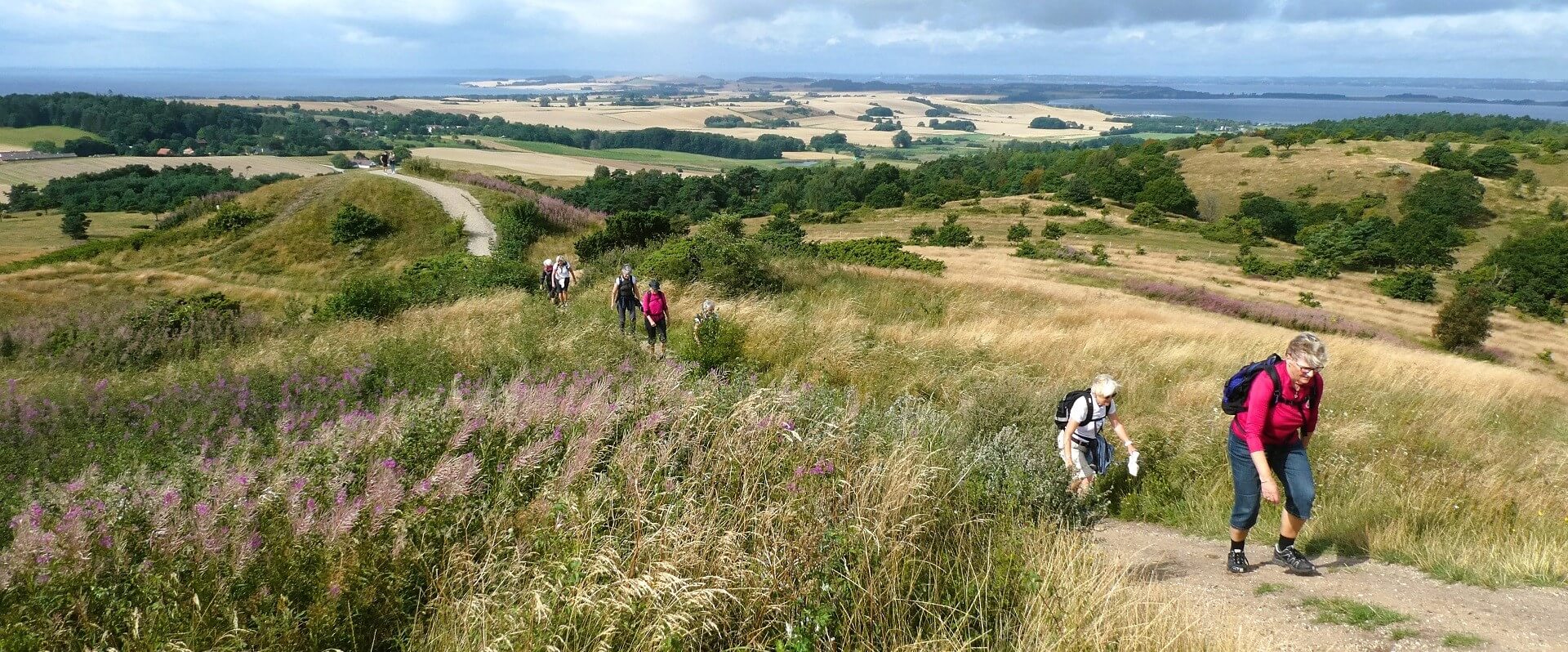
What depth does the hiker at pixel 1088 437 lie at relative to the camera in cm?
542

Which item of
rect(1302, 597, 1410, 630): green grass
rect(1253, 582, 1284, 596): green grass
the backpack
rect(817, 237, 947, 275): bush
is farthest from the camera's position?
rect(817, 237, 947, 275): bush

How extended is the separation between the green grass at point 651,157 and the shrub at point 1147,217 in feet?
202

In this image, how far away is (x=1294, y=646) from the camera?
3.51 metres

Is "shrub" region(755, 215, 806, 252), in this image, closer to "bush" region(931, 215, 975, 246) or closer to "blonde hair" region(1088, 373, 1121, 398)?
"bush" region(931, 215, 975, 246)

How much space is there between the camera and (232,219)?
100ft

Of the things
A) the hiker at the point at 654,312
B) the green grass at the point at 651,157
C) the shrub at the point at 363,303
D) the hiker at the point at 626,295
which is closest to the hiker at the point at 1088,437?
the hiker at the point at 654,312

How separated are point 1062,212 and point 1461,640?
5797cm

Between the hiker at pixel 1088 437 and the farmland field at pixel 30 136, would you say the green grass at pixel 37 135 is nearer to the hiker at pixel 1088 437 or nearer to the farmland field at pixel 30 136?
the farmland field at pixel 30 136

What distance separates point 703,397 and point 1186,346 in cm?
931

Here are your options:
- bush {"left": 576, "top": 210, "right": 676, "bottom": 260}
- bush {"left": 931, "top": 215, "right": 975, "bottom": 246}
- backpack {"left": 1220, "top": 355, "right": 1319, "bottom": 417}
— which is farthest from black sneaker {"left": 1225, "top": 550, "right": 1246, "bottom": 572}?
bush {"left": 931, "top": 215, "right": 975, "bottom": 246}

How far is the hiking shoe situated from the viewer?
441 centimetres

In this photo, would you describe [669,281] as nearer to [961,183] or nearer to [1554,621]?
[1554,621]

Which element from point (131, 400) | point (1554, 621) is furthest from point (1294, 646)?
point (131, 400)

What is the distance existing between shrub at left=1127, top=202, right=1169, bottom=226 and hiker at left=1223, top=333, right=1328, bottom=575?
5940 cm
